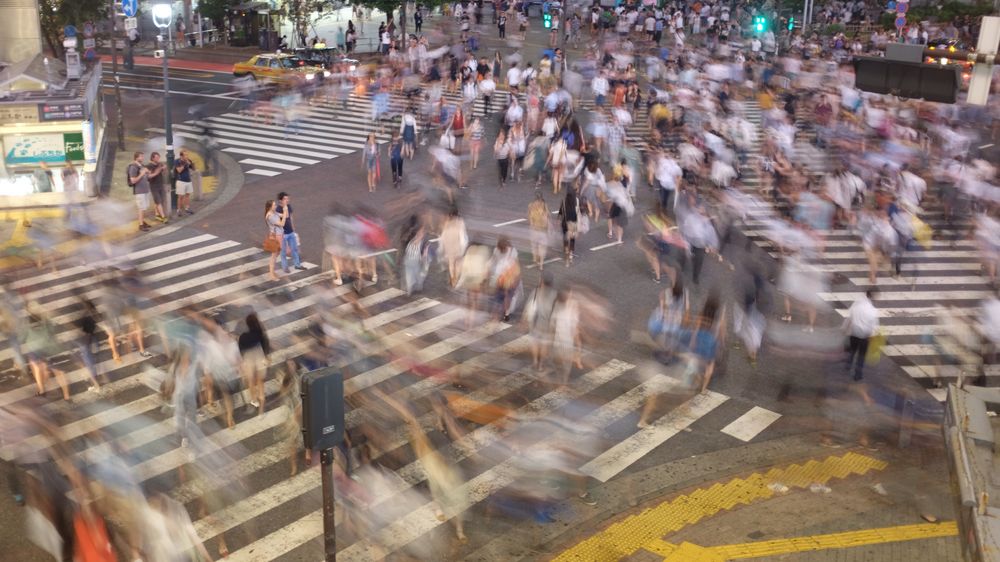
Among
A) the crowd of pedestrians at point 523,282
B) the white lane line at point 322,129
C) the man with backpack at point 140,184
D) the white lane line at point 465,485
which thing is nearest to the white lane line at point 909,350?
the crowd of pedestrians at point 523,282

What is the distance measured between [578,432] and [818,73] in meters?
31.1

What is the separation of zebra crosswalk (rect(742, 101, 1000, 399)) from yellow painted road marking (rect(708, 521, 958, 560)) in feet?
12.9

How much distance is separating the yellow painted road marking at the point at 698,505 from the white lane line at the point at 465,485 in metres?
1.52

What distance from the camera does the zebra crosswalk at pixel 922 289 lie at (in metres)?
16.0

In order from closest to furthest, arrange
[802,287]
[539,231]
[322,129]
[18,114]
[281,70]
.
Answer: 1. [802,287]
2. [539,231]
3. [18,114]
4. [322,129]
5. [281,70]

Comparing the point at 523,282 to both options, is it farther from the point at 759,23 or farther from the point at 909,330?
the point at 759,23

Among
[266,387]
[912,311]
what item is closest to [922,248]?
[912,311]

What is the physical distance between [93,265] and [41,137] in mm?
5948

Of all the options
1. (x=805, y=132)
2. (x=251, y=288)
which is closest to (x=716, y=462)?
(x=251, y=288)

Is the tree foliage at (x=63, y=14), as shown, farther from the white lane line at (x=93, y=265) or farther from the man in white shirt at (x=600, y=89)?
the white lane line at (x=93, y=265)

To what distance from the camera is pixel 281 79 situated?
4084 centimetres

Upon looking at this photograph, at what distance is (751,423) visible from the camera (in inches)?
547

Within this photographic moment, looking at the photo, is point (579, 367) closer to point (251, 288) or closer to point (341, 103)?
point (251, 288)

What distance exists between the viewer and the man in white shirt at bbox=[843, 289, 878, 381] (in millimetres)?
14500
